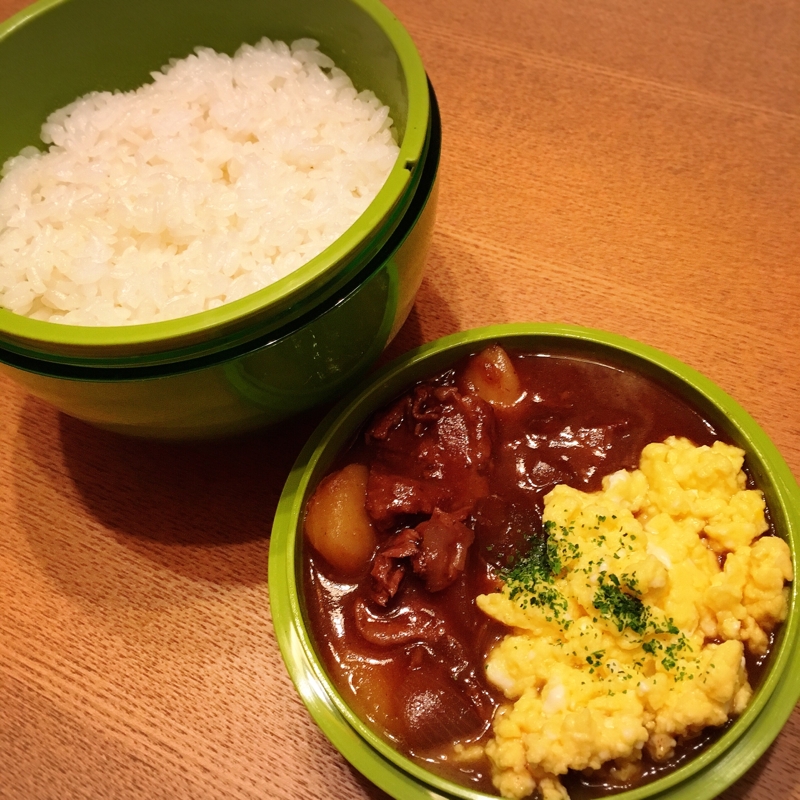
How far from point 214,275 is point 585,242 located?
36.1 inches

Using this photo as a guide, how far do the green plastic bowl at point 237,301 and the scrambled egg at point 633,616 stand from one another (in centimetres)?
49

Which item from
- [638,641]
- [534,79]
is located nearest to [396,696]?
[638,641]

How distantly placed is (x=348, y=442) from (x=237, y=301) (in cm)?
41

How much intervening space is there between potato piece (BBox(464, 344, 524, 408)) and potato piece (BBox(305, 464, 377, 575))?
0.30 meters

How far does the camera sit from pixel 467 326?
1.63m

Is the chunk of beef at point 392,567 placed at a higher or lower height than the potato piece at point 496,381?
lower

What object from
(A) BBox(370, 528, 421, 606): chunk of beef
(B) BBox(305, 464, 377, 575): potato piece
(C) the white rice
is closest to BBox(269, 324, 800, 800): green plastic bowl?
(B) BBox(305, 464, 377, 575): potato piece

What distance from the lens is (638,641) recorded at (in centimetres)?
106

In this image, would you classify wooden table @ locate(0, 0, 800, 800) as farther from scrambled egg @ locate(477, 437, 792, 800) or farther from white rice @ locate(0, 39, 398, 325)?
white rice @ locate(0, 39, 398, 325)

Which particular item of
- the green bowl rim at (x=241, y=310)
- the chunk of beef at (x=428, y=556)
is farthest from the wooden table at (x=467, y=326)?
the green bowl rim at (x=241, y=310)

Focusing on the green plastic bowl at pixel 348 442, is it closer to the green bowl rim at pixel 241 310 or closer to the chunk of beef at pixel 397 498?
the chunk of beef at pixel 397 498

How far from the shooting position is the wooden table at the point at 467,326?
1229 mm

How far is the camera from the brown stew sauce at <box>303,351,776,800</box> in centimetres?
109

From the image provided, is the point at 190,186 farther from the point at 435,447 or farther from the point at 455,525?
the point at 455,525
